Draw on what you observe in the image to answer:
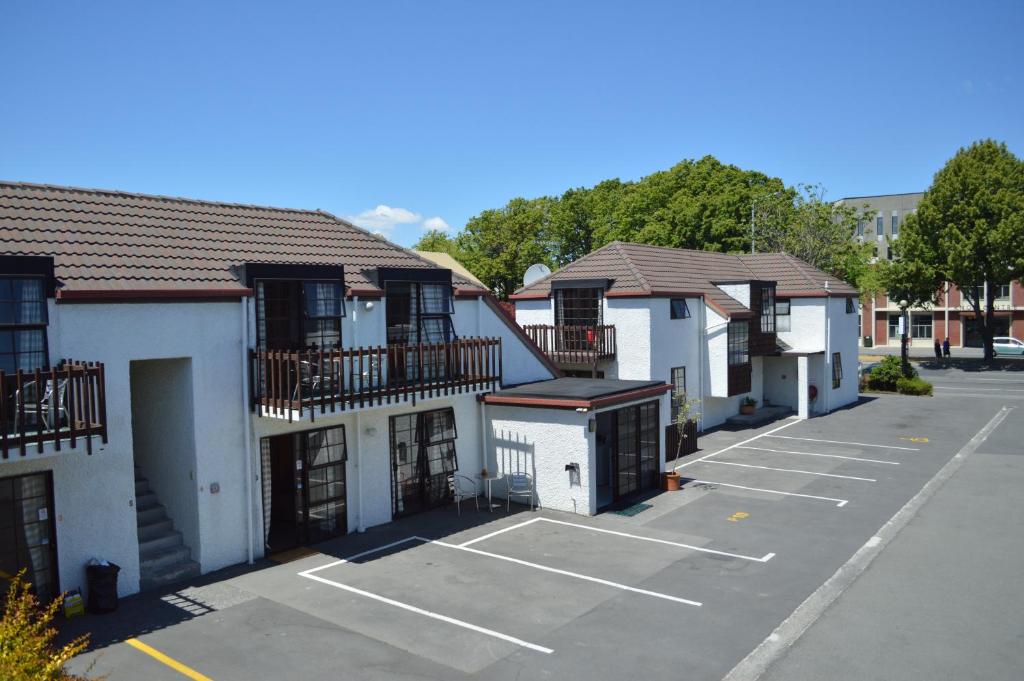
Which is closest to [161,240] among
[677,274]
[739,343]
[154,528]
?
[154,528]

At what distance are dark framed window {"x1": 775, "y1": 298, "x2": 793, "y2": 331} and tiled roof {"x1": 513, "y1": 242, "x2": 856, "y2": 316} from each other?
42 cm

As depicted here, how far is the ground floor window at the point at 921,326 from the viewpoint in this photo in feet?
219

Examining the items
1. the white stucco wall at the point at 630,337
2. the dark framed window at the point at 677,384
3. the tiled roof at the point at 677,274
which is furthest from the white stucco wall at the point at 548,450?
the dark framed window at the point at 677,384

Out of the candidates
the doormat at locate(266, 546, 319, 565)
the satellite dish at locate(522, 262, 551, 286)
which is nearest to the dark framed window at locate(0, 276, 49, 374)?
the doormat at locate(266, 546, 319, 565)

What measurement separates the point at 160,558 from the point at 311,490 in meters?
2.75

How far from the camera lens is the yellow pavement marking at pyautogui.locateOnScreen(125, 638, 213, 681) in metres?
9.22

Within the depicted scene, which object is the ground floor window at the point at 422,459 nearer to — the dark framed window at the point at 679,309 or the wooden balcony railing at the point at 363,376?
the wooden balcony railing at the point at 363,376

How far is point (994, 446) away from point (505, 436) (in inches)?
630

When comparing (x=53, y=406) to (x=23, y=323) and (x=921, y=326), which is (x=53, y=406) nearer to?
(x=23, y=323)

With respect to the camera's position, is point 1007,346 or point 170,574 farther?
point 1007,346

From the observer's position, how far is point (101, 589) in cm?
1128

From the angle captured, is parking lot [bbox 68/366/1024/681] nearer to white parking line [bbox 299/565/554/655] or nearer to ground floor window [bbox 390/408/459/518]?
white parking line [bbox 299/565/554/655]

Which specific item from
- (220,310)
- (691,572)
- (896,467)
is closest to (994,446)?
(896,467)

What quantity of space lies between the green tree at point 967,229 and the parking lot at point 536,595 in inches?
1162
